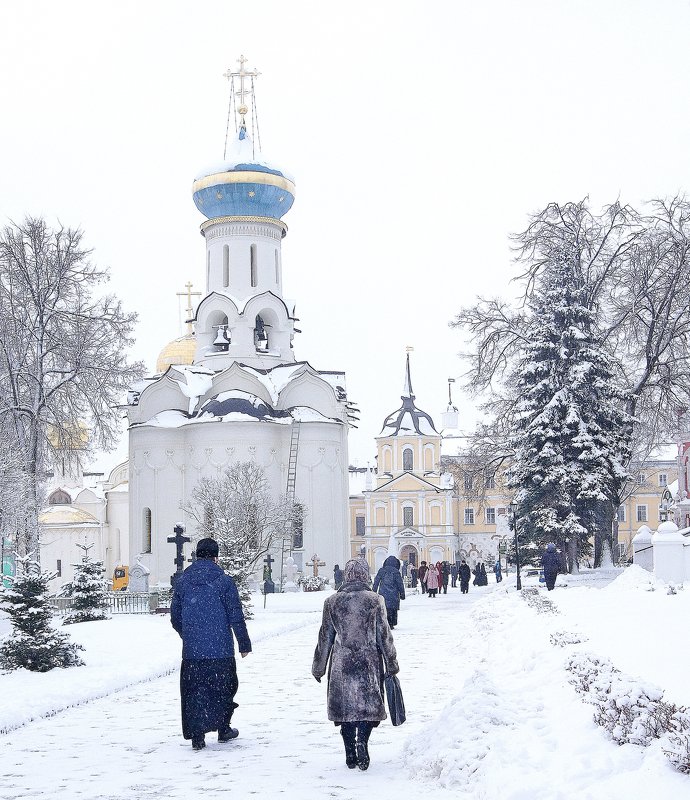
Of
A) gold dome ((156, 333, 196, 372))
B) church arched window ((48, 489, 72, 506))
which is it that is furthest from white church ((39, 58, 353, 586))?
church arched window ((48, 489, 72, 506))

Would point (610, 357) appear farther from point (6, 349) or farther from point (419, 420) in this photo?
point (419, 420)

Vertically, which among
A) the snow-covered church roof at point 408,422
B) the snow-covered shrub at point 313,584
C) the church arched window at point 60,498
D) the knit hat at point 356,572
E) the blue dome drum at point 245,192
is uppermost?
the blue dome drum at point 245,192

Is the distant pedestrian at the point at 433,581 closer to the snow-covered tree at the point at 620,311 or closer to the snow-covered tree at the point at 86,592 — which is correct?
the snow-covered tree at the point at 620,311

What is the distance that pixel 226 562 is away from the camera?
25.1 meters

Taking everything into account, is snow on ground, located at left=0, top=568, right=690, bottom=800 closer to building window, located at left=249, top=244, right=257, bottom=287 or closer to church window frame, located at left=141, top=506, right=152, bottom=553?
church window frame, located at left=141, top=506, right=152, bottom=553

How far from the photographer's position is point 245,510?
38906 mm

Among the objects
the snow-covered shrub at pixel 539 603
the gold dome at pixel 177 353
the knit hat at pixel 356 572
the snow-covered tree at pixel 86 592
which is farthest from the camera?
the gold dome at pixel 177 353

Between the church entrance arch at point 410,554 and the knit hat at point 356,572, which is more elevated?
the knit hat at point 356,572

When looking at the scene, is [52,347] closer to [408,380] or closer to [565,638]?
[565,638]

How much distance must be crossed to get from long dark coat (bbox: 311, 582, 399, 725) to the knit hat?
39 millimetres

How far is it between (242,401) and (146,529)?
659cm

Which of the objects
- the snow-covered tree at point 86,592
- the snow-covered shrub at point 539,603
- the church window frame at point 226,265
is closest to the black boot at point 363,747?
the snow-covered shrub at point 539,603

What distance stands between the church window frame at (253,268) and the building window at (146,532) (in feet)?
35.7

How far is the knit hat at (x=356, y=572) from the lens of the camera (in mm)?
7906
